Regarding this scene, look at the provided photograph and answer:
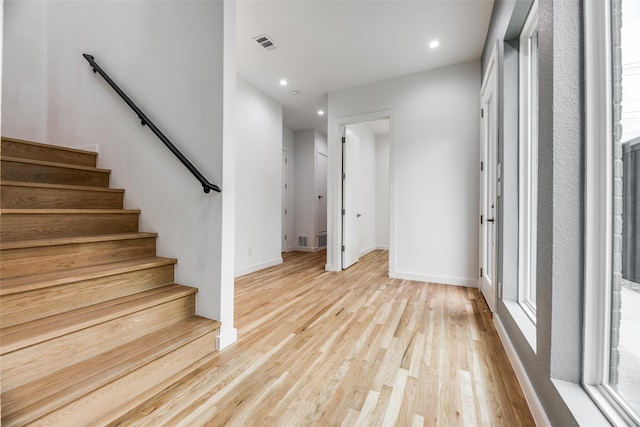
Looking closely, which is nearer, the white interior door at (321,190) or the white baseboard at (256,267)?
the white baseboard at (256,267)

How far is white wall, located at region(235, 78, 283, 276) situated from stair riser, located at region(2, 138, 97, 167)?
5.51ft

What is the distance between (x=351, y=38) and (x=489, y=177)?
6.65 feet

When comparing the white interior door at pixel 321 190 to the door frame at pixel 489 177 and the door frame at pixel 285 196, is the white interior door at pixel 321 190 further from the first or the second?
the door frame at pixel 489 177

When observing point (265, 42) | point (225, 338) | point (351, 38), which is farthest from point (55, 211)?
point (351, 38)

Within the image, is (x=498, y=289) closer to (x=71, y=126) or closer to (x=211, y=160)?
(x=211, y=160)

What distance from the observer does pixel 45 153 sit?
2234 mm

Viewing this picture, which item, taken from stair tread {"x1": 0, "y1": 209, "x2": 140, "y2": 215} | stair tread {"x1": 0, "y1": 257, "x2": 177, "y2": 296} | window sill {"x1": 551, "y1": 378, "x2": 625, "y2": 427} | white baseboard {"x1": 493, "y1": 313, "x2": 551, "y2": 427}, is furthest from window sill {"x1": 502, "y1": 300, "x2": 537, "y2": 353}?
stair tread {"x1": 0, "y1": 209, "x2": 140, "y2": 215}

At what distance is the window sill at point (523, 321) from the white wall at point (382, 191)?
174 inches

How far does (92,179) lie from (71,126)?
0.82 m

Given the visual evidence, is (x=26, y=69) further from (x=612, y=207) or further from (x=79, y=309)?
(x=612, y=207)

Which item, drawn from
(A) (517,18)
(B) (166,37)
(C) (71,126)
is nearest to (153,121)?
(B) (166,37)

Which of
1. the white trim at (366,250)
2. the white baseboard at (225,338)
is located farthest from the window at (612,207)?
Result: the white trim at (366,250)

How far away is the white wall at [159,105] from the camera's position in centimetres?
180

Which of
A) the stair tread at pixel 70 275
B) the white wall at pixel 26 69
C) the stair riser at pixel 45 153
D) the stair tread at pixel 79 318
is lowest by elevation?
the stair tread at pixel 79 318
